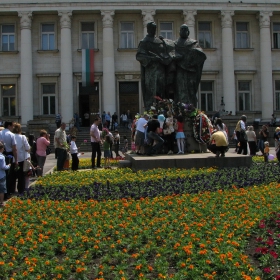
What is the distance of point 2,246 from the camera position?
6.39 meters

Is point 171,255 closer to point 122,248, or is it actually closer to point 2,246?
point 122,248

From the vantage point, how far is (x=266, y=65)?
42094 millimetres

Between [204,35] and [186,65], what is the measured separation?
27.8 meters

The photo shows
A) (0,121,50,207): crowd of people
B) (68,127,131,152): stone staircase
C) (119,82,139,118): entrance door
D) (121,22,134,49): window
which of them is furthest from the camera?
(119,82,139,118): entrance door

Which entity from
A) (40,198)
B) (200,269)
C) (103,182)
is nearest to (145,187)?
(103,182)

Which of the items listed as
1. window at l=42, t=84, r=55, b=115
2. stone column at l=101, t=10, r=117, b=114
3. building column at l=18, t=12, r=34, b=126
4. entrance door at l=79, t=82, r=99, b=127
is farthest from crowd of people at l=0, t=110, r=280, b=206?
window at l=42, t=84, r=55, b=115

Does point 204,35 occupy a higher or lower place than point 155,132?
higher

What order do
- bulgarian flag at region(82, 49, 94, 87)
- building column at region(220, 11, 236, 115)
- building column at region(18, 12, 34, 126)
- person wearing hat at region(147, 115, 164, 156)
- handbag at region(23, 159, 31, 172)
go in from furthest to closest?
building column at region(220, 11, 236, 115) < bulgarian flag at region(82, 49, 94, 87) < building column at region(18, 12, 34, 126) < person wearing hat at region(147, 115, 164, 156) < handbag at region(23, 159, 31, 172)

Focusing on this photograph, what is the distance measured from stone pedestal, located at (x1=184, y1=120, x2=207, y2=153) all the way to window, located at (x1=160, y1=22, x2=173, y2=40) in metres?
27.9

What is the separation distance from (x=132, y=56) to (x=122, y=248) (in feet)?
120

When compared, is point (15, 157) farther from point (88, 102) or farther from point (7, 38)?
point (7, 38)

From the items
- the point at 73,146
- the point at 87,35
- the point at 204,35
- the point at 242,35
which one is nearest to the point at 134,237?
the point at 73,146

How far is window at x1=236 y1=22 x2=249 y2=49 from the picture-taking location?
43.1 m

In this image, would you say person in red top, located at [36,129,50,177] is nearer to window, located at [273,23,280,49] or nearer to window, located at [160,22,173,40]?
window, located at [160,22,173,40]
